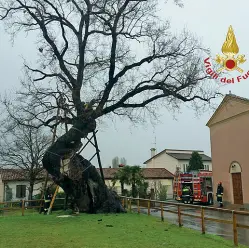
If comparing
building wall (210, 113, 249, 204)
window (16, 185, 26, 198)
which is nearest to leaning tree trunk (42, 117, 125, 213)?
building wall (210, 113, 249, 204)

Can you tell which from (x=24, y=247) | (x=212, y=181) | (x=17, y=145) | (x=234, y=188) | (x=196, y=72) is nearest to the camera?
(x=24, y=247)

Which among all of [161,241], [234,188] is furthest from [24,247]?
[234,188]

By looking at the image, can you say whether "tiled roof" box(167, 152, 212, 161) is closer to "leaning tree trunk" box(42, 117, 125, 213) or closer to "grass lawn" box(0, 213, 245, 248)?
"leaning tree trunk" box(42, 117, 125, 213)

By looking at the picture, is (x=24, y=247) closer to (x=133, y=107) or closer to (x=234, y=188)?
(x=133, y=107)

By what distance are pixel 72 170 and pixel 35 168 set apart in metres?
19.5

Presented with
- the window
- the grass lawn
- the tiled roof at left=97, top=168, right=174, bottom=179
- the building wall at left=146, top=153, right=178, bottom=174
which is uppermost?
the building wall at left=146, top=153, right=178, bottom=174

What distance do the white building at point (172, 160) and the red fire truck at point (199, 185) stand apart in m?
22.9

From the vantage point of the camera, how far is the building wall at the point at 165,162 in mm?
57191

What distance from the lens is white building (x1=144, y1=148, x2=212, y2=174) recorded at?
187ft

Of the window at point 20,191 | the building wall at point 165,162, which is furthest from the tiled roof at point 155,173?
the window at point 20,191

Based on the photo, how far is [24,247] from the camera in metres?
8.63

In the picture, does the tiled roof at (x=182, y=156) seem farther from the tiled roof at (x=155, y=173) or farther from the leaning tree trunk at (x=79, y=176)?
the leaning tree trunk at (x=79, y=176)

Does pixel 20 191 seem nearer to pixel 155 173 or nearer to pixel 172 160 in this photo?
pixel 155 173

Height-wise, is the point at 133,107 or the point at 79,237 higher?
the point at 133,107
